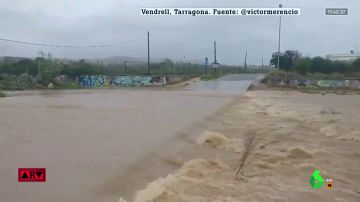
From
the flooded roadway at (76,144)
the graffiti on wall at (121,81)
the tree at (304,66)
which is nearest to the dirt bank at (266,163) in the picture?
the flooded roadway at (76,144)

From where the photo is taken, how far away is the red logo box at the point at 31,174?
8094 mm

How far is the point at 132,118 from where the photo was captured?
705 inches

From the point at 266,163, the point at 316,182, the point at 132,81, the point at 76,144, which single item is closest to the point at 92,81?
the point at 132,81

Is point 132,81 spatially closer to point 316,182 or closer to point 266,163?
point 266,163

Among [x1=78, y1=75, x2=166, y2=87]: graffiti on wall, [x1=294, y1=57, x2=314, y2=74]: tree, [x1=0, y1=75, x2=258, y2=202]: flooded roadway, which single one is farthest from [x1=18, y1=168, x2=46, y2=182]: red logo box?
[x1=294, y1=57, x2=314, y2=74]: tree

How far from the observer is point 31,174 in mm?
8875

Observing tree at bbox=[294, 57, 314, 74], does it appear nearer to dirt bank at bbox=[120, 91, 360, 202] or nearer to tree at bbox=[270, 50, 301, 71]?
tree at bbox=[270, 50, 301, 71]

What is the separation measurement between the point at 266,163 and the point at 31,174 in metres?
5.50

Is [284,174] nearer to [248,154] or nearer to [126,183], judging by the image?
[248,154]

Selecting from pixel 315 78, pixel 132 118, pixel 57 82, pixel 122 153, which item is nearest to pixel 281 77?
pixel 315 78

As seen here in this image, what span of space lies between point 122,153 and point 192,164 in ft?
7.19

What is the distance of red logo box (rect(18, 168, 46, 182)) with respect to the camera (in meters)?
8.09

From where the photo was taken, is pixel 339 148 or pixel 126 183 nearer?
pixel 126 183

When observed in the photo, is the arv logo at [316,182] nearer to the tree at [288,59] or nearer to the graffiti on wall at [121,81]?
the graffiti on wall at [121,81]
